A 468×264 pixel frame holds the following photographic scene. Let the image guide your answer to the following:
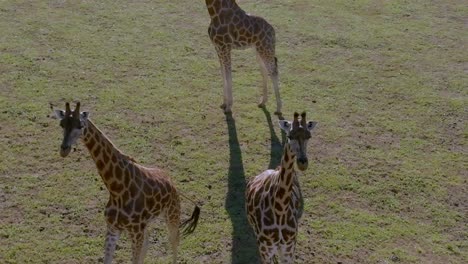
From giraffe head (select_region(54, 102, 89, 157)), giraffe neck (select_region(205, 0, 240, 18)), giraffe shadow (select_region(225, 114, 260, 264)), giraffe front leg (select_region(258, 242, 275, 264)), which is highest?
giraffe neck (select_region(205, 0, 240, 18))

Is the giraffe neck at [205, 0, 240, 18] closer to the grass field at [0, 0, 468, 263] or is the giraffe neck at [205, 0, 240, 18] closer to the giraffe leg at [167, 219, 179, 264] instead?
the grass field at [0, 0, 468, 263]

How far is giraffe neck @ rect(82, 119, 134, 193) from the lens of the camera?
7.90 m

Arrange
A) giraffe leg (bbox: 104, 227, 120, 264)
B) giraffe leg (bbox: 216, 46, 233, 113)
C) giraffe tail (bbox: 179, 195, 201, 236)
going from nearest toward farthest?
giraffe leg (bbox: 104, 227, 120, 264), giraffe tail (bbox: 179, 195, 201, 236), giraffe leg (bbox: 216, 46, 233, 113)

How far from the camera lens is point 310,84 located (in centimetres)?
1539

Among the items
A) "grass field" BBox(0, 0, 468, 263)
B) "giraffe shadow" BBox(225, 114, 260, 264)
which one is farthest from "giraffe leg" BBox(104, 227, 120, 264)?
"giraffe shadow" BBox(225, 114, 260, 264)

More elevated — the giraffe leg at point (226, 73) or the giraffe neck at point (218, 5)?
the giraffe neck at point (218, 5)

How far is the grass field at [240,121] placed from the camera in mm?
10445

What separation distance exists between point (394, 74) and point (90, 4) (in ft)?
30.7

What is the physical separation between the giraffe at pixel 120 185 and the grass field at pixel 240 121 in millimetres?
1748

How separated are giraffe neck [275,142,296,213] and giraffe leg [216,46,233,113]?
600cm

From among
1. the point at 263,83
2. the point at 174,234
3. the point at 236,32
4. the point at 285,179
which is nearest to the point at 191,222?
the point at 174,234

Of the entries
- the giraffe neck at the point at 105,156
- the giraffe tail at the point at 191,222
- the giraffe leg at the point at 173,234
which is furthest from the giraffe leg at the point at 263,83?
the giraffe neck at the point at 105,156

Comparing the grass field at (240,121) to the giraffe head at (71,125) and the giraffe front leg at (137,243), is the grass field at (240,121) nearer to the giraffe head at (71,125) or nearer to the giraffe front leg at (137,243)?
the giraffe front leg at (137,243)

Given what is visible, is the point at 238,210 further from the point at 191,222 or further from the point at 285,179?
the point at 285,179
